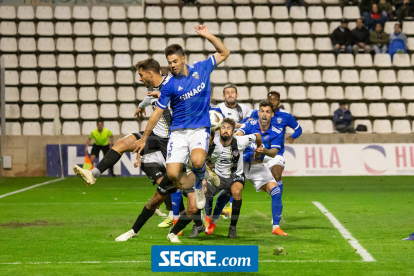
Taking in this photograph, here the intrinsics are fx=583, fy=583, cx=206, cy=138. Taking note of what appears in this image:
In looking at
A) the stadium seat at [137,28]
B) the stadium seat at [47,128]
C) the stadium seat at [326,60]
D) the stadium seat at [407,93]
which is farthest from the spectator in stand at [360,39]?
the stadium seat at [47,128]

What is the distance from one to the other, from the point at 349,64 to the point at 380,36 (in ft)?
4.85

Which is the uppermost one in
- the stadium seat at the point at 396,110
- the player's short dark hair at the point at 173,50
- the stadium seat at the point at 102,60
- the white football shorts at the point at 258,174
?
the stadium seat at the point at 102,60

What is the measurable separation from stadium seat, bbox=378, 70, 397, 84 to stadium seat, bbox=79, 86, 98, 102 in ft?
29.7

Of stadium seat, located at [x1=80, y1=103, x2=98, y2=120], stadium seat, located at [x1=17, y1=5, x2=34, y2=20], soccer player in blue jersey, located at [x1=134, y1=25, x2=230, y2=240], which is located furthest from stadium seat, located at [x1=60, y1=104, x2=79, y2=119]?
soccer player in blue jersey, located at [x1=134, y1=25, x2=230, y2=240]

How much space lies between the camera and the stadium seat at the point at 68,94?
694 inches

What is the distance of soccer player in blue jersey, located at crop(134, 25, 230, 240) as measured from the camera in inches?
223

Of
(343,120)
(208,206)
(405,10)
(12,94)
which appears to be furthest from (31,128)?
(405,10)

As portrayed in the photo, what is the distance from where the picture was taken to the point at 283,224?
794cm

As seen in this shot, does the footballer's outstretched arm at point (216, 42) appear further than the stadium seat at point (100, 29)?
No

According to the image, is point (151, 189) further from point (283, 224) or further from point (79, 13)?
point (79, 13)

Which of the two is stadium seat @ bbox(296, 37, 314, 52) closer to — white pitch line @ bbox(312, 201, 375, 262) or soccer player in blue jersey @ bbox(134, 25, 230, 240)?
white pitch line @ bbox(312, 201, 375, 262)

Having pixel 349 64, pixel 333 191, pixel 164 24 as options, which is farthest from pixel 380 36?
pixel 333 191

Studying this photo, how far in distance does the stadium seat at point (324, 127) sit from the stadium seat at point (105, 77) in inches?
248

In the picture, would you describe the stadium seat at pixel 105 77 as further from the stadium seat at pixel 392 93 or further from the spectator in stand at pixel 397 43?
the spectator in stand at pixel 397 43
